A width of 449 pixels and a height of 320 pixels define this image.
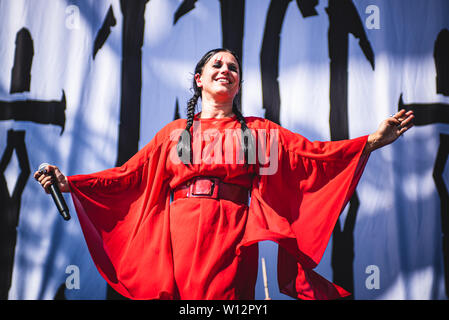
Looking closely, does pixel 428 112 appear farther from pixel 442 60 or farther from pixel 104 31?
pixel 104 31

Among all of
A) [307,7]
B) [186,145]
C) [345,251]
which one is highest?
[307,7]

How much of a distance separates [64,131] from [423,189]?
209 cm

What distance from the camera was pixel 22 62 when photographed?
2.70 m

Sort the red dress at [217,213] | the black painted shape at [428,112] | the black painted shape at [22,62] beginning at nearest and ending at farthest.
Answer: the red dress at [217,213] < the black painted shape at [428,112] < the black painted shape at [22,62]

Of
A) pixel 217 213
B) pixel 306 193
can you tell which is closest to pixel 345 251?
pixel 306 193

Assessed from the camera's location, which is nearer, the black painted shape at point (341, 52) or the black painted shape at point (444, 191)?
the black painted shape at point (444, 191)

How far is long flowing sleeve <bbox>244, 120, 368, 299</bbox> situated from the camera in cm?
180

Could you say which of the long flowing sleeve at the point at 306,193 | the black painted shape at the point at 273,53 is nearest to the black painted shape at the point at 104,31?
the black painted shape at the point at 273,53

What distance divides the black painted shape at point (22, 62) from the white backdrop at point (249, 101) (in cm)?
3

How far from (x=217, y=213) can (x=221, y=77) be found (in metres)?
0.60

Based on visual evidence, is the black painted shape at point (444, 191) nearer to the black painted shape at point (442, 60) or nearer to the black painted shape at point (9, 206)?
the black painted shape at point (442, 60)

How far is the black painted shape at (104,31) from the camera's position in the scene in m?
2.68
